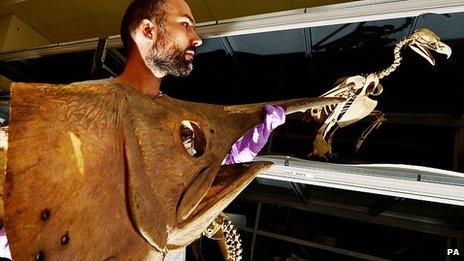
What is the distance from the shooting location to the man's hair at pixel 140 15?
0.68 m

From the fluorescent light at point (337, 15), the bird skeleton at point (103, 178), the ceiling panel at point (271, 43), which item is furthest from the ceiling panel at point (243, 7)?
the bird skeleton at point (103, 178)

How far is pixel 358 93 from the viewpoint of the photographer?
145 centimetres

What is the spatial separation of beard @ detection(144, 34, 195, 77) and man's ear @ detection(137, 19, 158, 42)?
0.7 inches

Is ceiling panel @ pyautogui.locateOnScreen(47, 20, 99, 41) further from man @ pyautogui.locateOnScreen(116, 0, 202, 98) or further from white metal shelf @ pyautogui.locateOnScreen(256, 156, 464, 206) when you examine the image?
man @ pyautogui.locateOnScreen(116, 0, 202, 98)

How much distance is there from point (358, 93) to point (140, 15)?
1121 mm

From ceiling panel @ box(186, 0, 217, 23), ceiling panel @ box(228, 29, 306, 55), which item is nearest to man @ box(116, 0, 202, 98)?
ceiling panel @ box(228, 29, 306, 55)

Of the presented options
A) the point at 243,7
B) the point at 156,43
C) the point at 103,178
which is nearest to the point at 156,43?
the point at 156,43

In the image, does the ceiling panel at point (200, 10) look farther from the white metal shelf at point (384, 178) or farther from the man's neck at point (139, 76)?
the man's neck at point (139, 76)

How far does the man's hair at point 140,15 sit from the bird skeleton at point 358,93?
2.98 feet

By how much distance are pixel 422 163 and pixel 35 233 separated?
Result: 2.75m

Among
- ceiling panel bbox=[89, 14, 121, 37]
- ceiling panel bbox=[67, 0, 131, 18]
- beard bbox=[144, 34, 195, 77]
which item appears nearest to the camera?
beard bbox=[144, 34, 195, 77]

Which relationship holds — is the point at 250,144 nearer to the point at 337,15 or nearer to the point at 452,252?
the point at 337,15

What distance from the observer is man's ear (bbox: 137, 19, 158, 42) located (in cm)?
68

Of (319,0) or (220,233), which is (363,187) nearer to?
(220,233)
